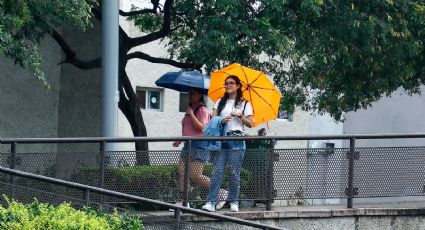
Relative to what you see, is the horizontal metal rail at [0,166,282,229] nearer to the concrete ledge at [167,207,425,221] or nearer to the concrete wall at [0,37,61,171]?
the concrete ledge at [167,207,425,221]

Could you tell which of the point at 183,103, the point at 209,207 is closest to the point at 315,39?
the point at 209,207

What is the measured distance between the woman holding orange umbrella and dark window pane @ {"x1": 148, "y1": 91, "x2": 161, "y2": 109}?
17.0m

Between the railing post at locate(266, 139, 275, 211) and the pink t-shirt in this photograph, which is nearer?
the railing post at locate(266, 139, 275, 211)

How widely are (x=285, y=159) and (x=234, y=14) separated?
15.0ft

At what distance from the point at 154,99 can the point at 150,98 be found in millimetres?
137

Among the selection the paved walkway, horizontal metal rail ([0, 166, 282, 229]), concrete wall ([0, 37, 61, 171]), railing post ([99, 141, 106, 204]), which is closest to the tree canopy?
concrete wall ([0, 37, 61, 171])

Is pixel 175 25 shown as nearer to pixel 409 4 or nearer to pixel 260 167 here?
pixel 409 4

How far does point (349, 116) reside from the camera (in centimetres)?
3828

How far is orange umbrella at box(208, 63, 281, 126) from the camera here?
1508 cm

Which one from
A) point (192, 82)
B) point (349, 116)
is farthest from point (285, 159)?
point (349, 116)

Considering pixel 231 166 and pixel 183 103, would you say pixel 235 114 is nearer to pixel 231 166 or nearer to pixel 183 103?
pixel 231 166

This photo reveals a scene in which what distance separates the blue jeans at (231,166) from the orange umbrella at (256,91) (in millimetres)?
1131

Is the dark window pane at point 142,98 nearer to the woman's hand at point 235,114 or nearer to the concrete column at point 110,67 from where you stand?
the concrete column at point 110,67

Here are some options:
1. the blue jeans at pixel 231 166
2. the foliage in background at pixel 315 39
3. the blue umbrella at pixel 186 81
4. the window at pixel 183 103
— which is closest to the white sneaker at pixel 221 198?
the blue jeans at pixel 231 166
